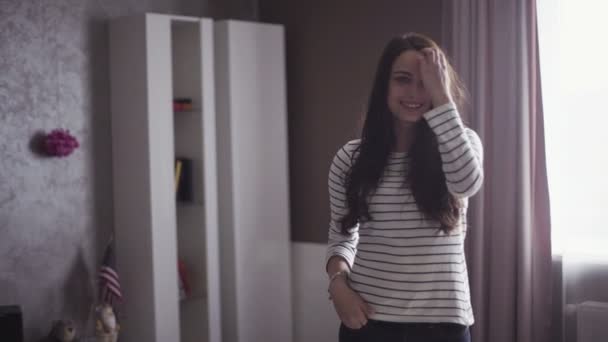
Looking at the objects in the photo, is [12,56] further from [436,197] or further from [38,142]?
[436,197]

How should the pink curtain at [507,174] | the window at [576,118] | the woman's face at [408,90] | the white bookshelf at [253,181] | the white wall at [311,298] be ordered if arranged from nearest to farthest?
the woman's face at [408,90] → the window at [576,118] → the pink curtain at [507,174] → the white bookshelf at [253,181] → the white wall at [311,298]

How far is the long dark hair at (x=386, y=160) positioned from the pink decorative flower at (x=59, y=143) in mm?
1829

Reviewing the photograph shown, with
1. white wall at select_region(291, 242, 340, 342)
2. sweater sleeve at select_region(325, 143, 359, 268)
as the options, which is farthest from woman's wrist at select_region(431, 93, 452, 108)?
white wall at select_region(291, 242, 340, 342)

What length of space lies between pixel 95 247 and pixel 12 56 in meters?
0.95

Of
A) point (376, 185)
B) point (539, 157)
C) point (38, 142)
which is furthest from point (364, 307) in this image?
point (38, 142)

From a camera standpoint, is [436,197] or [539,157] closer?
[436,197]

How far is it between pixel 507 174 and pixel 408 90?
1592mm

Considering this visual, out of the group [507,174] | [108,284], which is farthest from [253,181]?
[507,174]

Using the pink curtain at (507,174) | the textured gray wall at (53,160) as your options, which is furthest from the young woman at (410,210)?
the textured gray wall at (53,160)

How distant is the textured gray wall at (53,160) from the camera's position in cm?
299

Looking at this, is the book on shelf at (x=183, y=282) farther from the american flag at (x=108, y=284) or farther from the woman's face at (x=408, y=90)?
the woman's face at (x=408, y=90)

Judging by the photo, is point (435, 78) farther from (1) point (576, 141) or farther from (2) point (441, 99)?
(1) point (576, 141)

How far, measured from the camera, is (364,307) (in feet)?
5.02

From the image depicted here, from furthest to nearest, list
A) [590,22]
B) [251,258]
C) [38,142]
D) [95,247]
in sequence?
[251,258] → [95,247] → [38,142] → [590,22]
